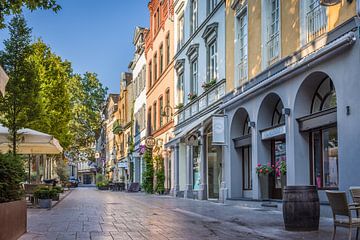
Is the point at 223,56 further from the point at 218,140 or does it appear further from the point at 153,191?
the point at 153,191

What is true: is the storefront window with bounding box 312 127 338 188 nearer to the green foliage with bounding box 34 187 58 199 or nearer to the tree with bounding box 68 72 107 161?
the green foliage with bounding box 34 187 58 199

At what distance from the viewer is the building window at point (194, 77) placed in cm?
2797

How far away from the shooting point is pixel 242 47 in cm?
2066

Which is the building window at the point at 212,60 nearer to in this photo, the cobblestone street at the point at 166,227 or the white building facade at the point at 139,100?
the cobblestone street at the point at 166,227

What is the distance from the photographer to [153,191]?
37.3m

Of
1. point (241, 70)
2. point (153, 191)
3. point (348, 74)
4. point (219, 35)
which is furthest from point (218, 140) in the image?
point (153, 191)

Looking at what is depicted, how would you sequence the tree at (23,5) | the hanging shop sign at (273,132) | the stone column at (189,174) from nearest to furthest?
the tree at (23,5) → the hanging shop sign at (273,132) → the stone column at (189,174)

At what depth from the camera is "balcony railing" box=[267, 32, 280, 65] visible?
55.6 feet

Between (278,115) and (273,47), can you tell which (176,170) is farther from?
(273,47)

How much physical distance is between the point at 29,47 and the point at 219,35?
853cm

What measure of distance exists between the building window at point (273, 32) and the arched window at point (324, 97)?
2.40m

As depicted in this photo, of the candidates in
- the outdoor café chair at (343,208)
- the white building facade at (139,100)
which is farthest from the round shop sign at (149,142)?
the outdoor café chair at (343,208)

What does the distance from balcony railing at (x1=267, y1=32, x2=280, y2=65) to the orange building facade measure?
15.9 metres

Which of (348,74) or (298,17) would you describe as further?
(298,17)
